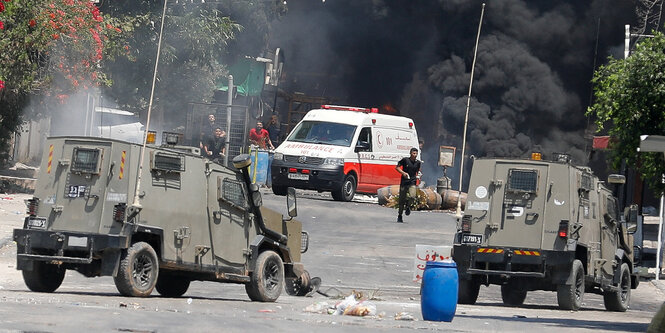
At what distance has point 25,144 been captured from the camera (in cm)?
4125

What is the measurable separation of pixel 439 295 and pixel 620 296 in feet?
18.8

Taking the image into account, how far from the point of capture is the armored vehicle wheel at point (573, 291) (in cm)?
1606

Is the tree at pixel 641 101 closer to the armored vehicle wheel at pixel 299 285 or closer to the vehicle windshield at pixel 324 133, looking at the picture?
the vehicle windshield at pixel 324 133

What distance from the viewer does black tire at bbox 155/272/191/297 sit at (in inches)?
587

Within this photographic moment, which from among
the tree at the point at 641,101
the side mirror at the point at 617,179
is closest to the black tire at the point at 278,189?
the tree at the point at 641,101

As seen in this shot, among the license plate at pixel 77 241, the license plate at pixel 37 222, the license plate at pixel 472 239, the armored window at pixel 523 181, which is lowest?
the license plate at pixel 77 241

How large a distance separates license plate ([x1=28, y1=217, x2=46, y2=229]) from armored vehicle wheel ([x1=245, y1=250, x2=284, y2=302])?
2.61 m

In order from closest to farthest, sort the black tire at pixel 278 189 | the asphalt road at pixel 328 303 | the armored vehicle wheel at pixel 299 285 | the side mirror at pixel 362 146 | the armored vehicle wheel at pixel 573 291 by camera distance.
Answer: the asphalt road at pixel 328 303, the armored vehicle wheel at pixel 299 285, the armored vehicle wheel at pixel 573 291, the black tire at pixel 278 189, the side mirror at pixel 362 146

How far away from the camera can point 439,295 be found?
1307 centimetres

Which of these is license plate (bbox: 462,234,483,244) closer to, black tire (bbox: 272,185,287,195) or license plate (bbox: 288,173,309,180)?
license plate (bbox: 288,173,309,180)

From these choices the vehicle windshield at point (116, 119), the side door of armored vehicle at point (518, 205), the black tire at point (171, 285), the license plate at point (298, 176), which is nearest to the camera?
the black tire at point (171, 285)

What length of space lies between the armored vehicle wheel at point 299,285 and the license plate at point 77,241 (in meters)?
3.45

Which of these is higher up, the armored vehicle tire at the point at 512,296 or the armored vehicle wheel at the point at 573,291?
the armored vehicle wheel at the point at 573,291

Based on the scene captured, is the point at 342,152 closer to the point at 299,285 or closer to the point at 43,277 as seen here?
the point at 299,285
